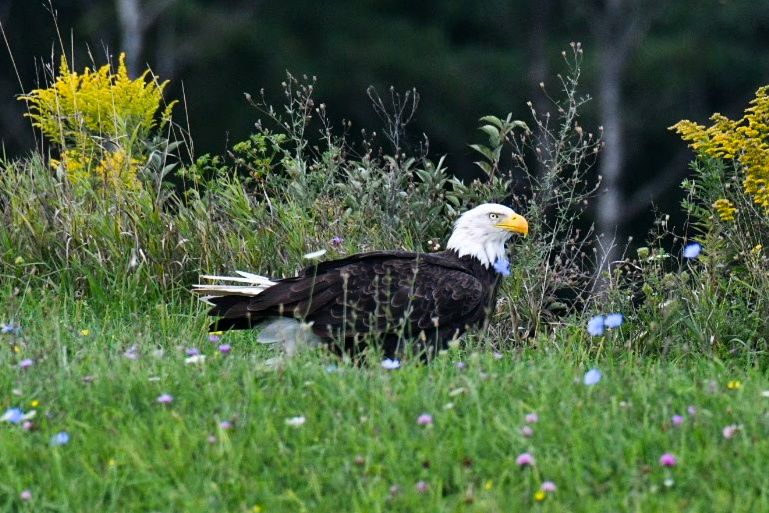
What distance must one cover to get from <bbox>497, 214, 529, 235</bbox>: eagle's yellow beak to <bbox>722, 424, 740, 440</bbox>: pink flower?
244 centimetres

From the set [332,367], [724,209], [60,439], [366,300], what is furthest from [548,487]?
[724,209]

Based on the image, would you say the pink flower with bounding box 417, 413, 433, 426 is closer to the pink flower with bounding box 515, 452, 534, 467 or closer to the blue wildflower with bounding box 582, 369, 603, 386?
the pink flower with bounding box 515, 452, 534, 467

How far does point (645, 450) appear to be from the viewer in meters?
4.78

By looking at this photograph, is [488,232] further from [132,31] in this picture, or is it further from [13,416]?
[132,31]

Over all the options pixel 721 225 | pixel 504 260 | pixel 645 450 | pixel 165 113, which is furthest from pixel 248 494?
pixel 165 113

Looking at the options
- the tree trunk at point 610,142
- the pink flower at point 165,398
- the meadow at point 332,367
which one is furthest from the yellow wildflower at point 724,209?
the tree trunk at point 610,142

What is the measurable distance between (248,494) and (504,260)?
295 cm

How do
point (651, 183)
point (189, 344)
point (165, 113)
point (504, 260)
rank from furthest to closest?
point (651, 183), point (165, 113), point (504, 260), point (189, 344)

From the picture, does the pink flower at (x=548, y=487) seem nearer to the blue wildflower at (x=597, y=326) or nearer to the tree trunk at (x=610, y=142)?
the blue wildflower at (x=597, y=326)

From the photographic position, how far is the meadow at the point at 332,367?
4.64 meters

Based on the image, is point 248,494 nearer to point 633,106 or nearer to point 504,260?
point 504,260

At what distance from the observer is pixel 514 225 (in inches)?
283

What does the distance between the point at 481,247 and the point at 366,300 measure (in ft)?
2.52

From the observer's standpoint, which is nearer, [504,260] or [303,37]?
[504,260]
